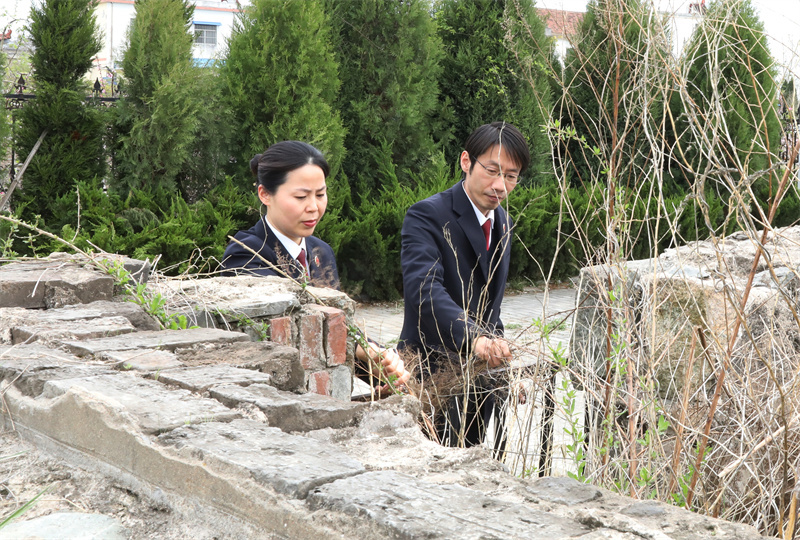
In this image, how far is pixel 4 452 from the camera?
192 centimetres

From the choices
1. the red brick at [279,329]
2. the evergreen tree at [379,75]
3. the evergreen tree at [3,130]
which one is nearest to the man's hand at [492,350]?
the red brick at [279,329]

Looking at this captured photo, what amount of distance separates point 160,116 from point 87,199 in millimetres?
1033

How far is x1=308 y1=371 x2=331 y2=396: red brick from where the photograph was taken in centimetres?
292

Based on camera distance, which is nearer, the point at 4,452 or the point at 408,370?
the point at 4,452

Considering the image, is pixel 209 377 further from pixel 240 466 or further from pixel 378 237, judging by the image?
pixel 378 237

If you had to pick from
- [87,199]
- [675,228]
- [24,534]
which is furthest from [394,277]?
[24,534]

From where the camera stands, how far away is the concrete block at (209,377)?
196 centimetres

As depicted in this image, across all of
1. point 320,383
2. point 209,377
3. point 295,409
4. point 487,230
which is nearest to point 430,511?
point 295,409

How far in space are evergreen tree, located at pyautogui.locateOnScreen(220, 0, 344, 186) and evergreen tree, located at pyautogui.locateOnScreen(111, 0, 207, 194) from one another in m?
0.62

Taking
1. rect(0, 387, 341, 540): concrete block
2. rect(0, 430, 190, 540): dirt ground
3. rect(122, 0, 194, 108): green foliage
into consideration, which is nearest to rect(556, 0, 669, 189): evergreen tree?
rect(0, 387, 341, 540): concrete block

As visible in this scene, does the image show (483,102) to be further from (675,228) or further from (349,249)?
(675,228)

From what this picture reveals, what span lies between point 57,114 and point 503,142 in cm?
560

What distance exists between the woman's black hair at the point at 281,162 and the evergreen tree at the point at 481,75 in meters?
6.65

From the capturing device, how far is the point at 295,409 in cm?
186
